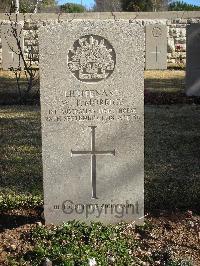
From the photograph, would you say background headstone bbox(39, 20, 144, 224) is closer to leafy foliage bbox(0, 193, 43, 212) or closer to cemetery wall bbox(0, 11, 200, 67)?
leafy foliage bbox(0, 193, 43, 212)

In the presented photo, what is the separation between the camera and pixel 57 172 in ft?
13.1

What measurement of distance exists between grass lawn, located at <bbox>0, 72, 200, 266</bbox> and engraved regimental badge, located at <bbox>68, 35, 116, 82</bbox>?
112cm

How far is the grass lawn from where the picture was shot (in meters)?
3.66

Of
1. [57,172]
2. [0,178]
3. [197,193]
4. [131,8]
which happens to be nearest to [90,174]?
[57,172]

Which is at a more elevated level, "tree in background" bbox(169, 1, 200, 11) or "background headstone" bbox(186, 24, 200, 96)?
"tree in background" bbox(169, 1, 200, 11)

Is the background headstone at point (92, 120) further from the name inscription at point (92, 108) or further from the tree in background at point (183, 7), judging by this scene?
the tree in background at point (183, 7)

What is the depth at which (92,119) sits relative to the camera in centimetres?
390

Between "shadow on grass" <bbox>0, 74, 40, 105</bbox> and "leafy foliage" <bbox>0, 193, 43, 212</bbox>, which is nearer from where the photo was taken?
"leafy foliage" <bbox>0, 193, 43, 212</bbox>

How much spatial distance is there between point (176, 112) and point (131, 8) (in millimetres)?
19645

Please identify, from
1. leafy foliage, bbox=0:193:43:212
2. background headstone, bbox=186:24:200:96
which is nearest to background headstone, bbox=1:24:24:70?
background headstone, bbox=186:24:200:96

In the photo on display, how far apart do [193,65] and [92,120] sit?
7.47 m

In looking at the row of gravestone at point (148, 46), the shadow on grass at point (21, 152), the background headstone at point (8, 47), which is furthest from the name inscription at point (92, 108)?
the background headstone at point (8, 47)

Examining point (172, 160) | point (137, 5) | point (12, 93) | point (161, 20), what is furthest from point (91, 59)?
point (137, 5)

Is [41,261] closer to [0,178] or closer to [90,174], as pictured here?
[90,174]
